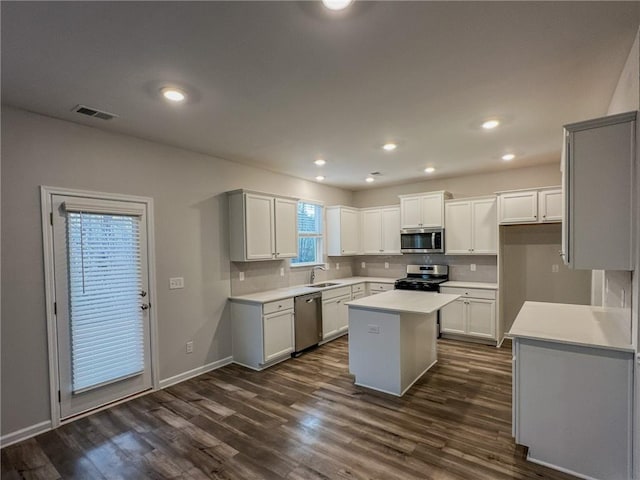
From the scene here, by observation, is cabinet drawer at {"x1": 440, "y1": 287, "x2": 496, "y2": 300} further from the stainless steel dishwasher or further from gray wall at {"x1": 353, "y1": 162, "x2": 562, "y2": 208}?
the stainless steel dishwasher

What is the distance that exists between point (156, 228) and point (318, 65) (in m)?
2.57

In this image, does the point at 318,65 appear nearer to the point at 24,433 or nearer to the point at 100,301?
the point at 100,301

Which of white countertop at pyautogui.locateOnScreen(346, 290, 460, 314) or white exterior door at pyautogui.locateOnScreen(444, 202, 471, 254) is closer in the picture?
white countertop at pyautogui.locateOnScreen(346, 290, 460, 314)

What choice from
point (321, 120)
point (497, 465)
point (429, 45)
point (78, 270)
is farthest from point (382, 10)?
point (78, 270)

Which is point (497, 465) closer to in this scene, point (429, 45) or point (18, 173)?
point (429, 45)

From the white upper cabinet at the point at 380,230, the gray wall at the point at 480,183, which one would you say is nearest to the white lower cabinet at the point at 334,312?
the white upper cabinet at the point at 380,230

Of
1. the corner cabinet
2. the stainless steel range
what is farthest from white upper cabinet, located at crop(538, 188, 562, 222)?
the corner cabinet

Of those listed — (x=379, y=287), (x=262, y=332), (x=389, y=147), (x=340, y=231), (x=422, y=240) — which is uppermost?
(x=389, y=147)

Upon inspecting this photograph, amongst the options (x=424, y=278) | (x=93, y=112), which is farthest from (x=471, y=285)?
(x=93, y=112)

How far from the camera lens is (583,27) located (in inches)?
69.3

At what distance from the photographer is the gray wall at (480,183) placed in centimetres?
496

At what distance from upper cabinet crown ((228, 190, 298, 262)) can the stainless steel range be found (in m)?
2.12

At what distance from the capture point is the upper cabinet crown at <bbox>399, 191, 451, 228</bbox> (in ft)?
17.9

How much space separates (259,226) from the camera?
436 cm
